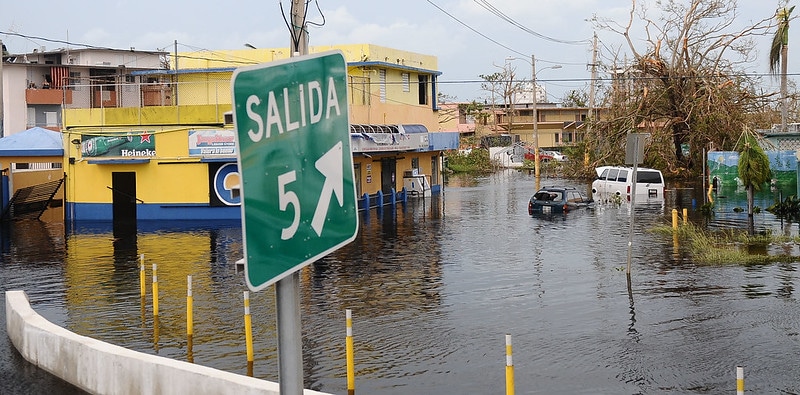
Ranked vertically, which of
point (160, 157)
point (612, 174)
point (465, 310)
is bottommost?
point (465, 310)

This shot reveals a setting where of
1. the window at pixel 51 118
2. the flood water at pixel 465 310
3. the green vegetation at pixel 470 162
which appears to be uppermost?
the window at pixel 51 118

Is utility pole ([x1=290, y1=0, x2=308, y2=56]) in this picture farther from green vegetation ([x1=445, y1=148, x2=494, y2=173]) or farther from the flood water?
green vegetation ([x1=445, y1=148, x2=494, y2=173])

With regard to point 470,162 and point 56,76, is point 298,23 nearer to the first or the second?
point 56,76

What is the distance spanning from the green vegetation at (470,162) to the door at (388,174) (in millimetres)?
33944

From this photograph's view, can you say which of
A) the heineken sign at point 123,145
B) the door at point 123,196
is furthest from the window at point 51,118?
the heineken sign at point 123,145

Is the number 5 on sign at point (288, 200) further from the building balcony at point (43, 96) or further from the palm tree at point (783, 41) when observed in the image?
the building balcony at point (43, 96)

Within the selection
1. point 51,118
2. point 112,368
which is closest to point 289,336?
point 112,368

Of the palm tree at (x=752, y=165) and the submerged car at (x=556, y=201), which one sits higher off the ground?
the palm tree at (x=752, y=165)

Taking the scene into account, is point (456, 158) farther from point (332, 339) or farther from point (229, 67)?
point (332, 339)

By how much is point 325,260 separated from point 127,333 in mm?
9726

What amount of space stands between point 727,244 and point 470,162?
2319 inches

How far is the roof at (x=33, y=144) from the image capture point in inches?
1433

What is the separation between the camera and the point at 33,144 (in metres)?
37.6

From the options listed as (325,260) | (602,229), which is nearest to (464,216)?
(602,229)
